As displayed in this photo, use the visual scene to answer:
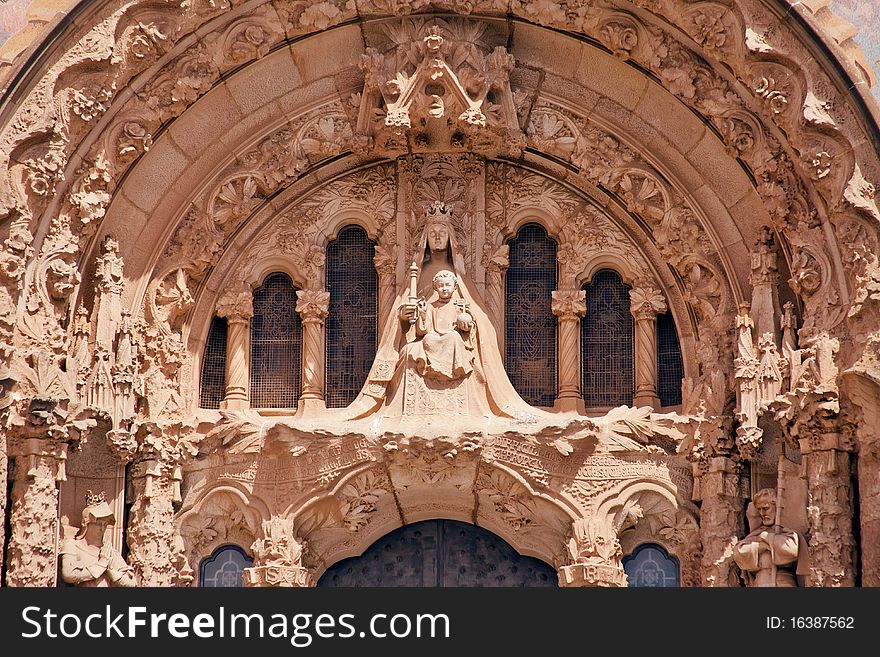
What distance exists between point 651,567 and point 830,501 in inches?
80.3

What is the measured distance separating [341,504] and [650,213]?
3777mm

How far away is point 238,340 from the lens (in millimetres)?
19281

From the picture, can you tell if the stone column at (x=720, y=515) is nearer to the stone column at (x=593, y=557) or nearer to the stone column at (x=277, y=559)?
the stone column at (x=593, y=557)

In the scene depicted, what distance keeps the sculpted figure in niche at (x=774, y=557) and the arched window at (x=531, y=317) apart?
8.27 feet

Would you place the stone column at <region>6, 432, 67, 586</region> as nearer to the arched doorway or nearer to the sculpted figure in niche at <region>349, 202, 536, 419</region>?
the arched doorway

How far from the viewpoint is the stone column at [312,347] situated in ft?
62.7

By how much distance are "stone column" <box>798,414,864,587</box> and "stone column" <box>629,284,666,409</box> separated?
1.94 meters

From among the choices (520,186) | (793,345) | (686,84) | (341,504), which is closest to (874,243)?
(793,345)

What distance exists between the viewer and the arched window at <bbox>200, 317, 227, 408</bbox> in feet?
63.4

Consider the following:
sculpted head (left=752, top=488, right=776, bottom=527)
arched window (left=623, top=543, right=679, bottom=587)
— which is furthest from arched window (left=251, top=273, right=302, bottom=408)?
sculpted head (left=752, top=488, right=776, bottom=527)

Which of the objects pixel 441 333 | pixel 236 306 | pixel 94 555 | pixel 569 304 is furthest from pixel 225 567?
pixel 569 304

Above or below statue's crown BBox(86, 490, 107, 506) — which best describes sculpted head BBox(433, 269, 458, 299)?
above

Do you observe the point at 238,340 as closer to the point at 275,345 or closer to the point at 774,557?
the point at 275,345

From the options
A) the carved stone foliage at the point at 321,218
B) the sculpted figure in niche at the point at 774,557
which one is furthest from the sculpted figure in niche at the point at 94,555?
the sculpted figure in niche at the point at 774,557
